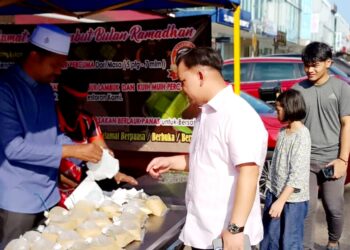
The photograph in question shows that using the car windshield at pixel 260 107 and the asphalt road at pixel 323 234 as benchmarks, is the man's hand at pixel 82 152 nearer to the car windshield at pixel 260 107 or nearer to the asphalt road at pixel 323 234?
the asphalt road at pixel 323 234

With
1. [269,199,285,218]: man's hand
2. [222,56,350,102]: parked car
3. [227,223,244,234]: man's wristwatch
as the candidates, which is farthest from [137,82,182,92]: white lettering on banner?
[222,56,350,102]: parked car

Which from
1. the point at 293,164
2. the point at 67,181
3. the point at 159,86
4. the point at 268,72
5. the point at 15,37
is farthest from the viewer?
the point at 268,72

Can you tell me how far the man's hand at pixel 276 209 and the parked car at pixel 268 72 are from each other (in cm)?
638

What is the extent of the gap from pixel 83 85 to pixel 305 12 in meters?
52.2

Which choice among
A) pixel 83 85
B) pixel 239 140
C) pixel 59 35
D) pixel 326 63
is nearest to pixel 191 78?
pixel 239 140

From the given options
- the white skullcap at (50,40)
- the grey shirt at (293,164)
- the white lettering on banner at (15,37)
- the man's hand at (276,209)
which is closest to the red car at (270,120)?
the grey shirt at (293,164)

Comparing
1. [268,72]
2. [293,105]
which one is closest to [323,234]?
[293,105]

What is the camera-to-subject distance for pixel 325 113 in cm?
366

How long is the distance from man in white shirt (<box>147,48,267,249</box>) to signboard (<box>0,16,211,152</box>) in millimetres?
1883

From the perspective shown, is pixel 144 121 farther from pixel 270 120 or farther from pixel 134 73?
pixel 270 120

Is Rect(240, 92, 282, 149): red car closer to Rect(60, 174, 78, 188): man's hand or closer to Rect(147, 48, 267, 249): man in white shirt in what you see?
Rect(60, 174, 78, 188): man's hand

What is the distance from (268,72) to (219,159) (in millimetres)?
8334

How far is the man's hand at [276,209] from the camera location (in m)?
3.39

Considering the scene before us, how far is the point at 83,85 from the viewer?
11.6 feet
